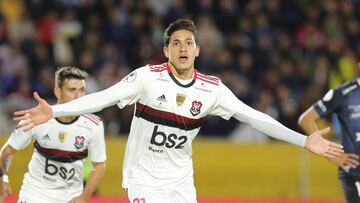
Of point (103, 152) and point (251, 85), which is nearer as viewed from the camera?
point (103, 152)

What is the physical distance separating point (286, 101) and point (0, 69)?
4455 mm

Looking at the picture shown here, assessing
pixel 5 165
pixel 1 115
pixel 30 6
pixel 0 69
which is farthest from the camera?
pixel 30 6

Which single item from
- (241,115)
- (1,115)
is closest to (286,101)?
(1,115)

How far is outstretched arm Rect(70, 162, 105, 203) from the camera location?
7.36m

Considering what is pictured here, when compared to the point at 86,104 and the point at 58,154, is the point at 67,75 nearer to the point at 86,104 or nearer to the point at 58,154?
the point at 58,154

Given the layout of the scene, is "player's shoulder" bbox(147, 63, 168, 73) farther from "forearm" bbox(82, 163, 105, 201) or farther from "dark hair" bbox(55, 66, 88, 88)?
"forearm" bbox(82, 163, 105, 201)

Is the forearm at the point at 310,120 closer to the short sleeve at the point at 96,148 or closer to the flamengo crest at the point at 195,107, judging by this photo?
the short sleeve at the point at 96,148

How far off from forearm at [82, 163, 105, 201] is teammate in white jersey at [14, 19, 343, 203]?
100cm

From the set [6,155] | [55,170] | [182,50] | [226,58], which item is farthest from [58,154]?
[226,58]

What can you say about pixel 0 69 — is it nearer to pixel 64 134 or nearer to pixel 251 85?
pixel 251 85

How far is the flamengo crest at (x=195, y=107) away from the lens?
6.41 m

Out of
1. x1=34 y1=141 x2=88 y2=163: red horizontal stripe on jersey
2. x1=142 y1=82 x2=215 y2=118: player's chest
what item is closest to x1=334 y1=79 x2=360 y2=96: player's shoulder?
x1=142 y1=82 x2=215 y2=118: player's chest

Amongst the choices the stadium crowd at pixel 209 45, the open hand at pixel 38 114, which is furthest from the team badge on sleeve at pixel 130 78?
the stadium crowd at pixel 209 45

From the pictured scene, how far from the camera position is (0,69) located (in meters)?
14.1
